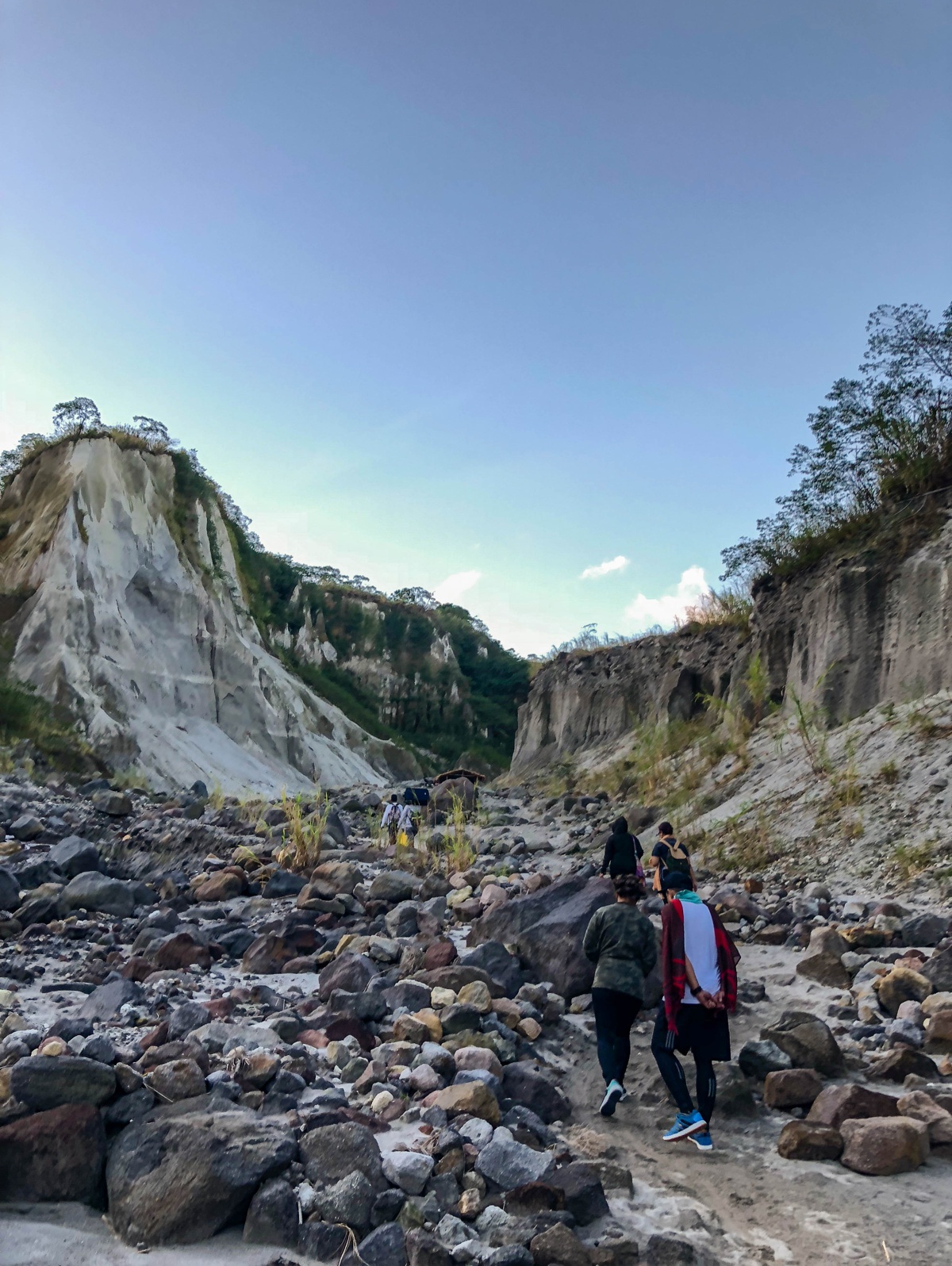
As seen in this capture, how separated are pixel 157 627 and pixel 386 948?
69.2 ft

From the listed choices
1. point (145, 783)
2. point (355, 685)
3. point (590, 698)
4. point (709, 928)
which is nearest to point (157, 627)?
point (145, 783)

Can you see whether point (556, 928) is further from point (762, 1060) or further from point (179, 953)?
point (179, 953)

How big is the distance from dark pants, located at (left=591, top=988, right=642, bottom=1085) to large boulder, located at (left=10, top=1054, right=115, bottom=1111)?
2326mm

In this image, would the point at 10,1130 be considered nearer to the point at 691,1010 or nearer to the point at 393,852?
the point at 691,1010

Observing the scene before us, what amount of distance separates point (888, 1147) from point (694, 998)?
3.40ft

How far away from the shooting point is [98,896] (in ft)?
22.9

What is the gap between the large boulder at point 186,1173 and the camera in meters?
2.70

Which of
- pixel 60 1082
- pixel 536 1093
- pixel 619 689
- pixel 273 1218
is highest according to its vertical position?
pixel 619 689

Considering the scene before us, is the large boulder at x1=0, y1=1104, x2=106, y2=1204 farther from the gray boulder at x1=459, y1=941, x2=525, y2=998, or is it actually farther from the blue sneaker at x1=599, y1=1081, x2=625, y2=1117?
the gray boulder at x1=459, y1=941, x2=525, y2=998

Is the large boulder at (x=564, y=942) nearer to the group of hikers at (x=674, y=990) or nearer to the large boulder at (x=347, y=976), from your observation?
the group of hikers at (x=674, y=990)

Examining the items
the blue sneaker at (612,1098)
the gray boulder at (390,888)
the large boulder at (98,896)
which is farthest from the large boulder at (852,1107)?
the large boulder at (98,896)

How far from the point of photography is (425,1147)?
125 inches

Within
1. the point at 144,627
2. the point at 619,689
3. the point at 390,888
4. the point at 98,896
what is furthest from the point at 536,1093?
the point at 619,689

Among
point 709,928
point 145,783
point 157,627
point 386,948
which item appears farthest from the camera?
point 157,627
